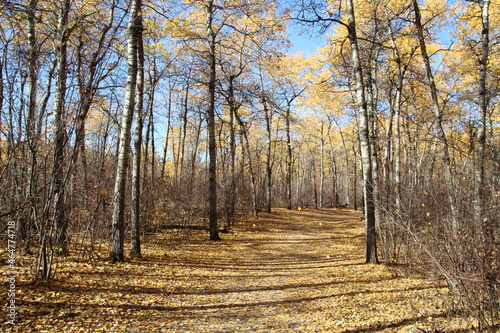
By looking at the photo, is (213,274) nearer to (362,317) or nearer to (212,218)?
(362,317)

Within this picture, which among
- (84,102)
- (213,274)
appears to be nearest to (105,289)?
(213,274)

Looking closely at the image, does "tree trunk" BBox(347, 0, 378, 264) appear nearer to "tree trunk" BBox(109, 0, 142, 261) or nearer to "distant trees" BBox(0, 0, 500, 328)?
"distant trees" BBox(0, 0, 500, 328)

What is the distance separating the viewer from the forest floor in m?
3.34

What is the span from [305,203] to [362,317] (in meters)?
28.2

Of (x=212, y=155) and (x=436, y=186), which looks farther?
(x=212, y=155)

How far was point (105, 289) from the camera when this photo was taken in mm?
4191

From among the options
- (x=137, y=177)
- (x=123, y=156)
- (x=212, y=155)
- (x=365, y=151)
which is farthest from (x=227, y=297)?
(x=212, y=155)

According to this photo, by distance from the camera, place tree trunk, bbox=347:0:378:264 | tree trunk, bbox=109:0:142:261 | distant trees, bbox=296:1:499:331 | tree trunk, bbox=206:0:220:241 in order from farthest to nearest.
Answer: tree trunk, bbox=206:0:220:241 < tree trunk, bbox=347:0:378:264 < tree trunk, bbox=109:0:142:261 < distant trees, bbox=296:1:499:331

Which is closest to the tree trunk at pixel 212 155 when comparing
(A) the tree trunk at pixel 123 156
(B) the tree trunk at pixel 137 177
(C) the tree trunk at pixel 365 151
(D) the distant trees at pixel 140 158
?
(D) the distant trees at pixel 140 158

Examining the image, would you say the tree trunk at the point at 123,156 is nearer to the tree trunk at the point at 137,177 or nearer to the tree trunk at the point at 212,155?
the tree trunk at the point at 137,177

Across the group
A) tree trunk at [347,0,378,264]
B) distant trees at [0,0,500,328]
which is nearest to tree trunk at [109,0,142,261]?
distant trees at [0,0,500,328]

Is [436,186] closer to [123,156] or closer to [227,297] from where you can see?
[227,297]

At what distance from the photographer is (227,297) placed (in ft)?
14.9

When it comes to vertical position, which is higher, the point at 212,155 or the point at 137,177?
the point at 212,155
